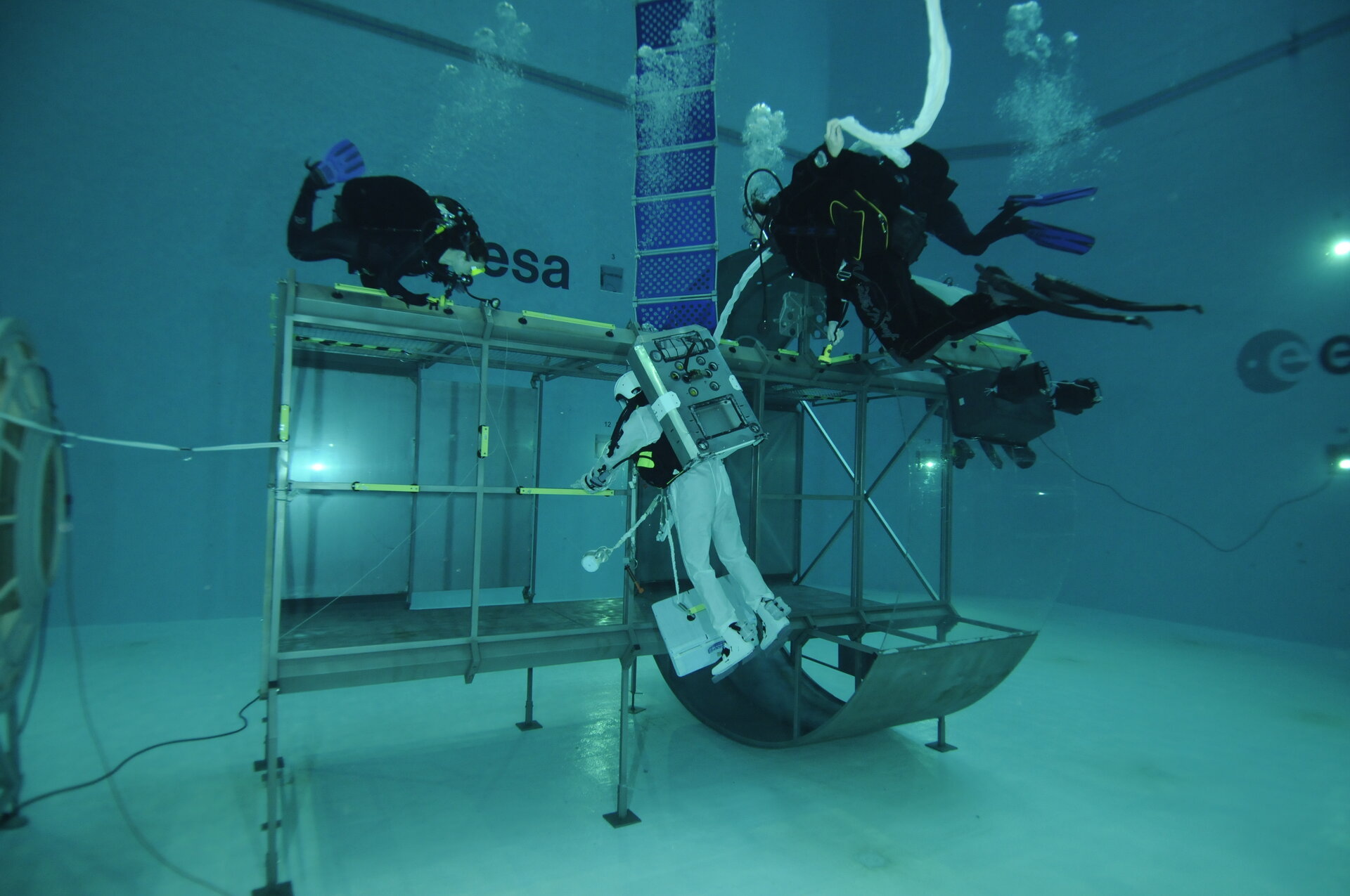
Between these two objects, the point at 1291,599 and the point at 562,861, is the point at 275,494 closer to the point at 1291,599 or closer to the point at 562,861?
the point at 562,861

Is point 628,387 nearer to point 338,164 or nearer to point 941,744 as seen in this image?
point 338,164

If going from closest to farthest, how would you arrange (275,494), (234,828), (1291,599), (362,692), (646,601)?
(275,494), (234,828), (646,601), (362,692), (1291,599)

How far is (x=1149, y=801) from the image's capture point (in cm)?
439

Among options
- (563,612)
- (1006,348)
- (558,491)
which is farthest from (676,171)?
(563,612)

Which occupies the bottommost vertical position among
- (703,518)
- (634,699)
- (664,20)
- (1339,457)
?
(634,699)

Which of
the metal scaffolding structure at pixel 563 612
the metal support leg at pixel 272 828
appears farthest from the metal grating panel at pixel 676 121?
the metal support leg at pixel 272 828

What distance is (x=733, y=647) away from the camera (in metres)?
3.91

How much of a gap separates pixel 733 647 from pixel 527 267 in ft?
21.7

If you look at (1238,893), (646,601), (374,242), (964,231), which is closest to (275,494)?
(374,242)

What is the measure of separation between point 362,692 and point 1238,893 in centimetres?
621

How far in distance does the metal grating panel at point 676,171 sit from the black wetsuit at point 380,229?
484 cm

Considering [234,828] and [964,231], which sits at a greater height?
[964,231]

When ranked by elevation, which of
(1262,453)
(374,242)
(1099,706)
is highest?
(374,242)

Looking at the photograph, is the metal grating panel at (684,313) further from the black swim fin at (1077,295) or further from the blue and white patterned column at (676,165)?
the black swim fin at (1077,295)
